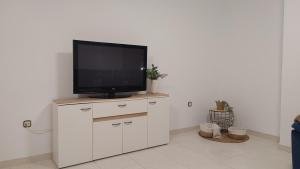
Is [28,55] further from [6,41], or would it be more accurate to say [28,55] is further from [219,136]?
[219,136]

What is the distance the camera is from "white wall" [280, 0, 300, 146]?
3.00 metres

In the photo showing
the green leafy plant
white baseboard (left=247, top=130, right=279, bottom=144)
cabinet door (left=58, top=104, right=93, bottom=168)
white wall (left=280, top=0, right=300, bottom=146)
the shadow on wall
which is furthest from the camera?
white baseboard (left=247, top=130, right=279, bottom=144)

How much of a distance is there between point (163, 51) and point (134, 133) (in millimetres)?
1491

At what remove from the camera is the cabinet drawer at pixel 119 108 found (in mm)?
2654

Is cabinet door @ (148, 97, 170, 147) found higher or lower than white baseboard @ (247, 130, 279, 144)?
higher

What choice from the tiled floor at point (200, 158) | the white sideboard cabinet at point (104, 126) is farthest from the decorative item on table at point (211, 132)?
the white sideboard cabinet at point (104, 126)

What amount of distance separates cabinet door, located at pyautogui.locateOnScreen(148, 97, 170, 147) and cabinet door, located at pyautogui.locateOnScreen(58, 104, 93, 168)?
2.88ft

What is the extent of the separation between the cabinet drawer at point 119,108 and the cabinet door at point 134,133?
0.12 meters

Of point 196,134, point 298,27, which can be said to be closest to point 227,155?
point 196,134

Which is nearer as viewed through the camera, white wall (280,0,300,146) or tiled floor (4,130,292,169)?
tiled floor (4,130,292,169)

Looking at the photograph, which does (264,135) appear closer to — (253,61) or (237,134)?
(237,134)

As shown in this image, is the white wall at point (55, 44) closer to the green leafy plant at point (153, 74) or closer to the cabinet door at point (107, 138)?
the green leafy plant at point (153, 74)

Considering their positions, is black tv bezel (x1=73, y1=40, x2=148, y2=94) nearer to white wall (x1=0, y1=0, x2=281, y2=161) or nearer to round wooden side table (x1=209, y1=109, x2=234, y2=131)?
white wall (x1=0, y1=0, x2=281, y2=161)

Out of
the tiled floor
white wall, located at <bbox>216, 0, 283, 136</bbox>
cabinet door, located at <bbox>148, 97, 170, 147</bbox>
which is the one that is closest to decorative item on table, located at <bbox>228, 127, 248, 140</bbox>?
the tiled floor
